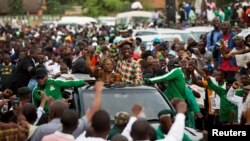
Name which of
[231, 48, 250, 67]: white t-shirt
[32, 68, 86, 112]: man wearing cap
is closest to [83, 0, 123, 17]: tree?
[231, 48, 250, 67]: white t-shirt

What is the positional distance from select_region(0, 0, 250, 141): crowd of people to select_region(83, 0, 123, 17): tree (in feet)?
162

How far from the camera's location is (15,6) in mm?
72188

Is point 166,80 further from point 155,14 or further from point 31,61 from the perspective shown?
point 155,14

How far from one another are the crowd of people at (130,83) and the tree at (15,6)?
167 feet

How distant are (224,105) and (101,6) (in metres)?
60.7

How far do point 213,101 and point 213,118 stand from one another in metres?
0.31

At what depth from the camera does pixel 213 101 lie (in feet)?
46.2

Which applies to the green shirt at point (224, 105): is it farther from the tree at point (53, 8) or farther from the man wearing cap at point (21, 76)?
the tree at point (53, 8)

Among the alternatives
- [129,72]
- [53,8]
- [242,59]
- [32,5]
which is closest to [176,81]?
[129,72]

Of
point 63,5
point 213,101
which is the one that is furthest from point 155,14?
point 63,5

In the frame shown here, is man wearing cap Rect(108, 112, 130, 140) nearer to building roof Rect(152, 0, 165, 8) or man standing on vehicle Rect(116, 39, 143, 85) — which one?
man standing on vehicle Rect(116, 39, 143, 85)

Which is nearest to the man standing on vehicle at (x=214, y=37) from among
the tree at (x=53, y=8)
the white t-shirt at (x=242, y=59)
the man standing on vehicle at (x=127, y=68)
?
the white t-shirt at (x=242, y=59)

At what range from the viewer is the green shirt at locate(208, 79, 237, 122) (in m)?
13.1

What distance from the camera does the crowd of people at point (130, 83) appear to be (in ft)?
28.0
